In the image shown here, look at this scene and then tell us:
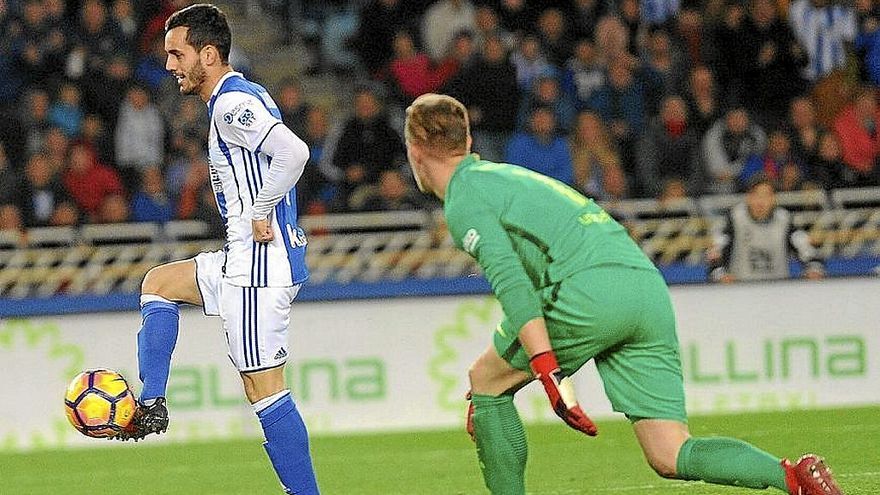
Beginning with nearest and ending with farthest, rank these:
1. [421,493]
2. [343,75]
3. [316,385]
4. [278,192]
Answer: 1. [278,192]
2. [421,493]
3. [316,385]
4. [343,75]

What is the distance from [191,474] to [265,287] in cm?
303

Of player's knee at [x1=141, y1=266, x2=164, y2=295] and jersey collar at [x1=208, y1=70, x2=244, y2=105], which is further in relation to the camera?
player's knee at [x1=141, y1=266, x2=164, y2=295]

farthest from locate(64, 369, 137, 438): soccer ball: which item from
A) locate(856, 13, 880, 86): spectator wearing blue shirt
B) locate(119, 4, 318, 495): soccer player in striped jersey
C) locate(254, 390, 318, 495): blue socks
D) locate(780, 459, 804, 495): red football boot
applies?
locate(856, 13, 880, 86): spectator wearing blue shirt

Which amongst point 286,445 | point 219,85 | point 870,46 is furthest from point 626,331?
point 870,46

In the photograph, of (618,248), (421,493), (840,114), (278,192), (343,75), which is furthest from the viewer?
(343,75)

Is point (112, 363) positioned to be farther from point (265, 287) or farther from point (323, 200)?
point (265, 287)

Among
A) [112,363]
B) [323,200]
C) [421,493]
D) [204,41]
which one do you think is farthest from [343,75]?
[204,41]

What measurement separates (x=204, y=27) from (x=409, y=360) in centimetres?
482

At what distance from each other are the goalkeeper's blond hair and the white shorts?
1266mm

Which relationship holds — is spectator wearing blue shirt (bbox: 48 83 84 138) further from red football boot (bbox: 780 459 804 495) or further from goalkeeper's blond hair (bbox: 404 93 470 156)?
red football boot (bbox: 780 459 804 495)

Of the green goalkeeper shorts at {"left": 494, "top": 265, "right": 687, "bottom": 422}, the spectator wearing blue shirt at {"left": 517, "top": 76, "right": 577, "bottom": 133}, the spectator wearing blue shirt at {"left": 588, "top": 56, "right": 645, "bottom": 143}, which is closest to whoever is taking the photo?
the green goalkeeper shorts at {"left": 494, "top": 265, "right": 687, "bottom": 422}

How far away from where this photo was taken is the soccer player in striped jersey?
21.2 feet

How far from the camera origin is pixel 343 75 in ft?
50.5

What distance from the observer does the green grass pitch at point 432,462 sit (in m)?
8.23
